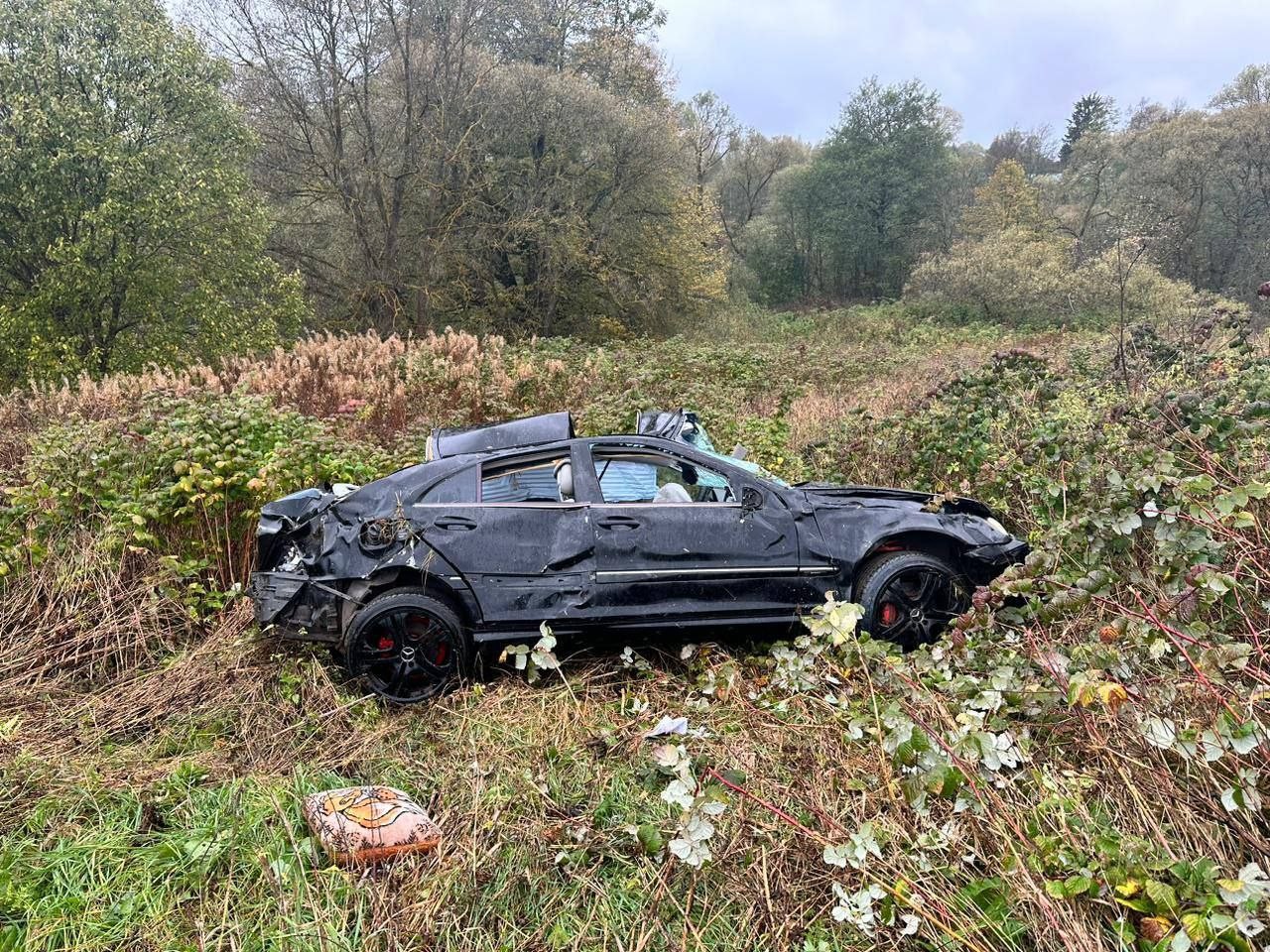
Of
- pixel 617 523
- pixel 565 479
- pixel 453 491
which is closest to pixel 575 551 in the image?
pixel 617 523

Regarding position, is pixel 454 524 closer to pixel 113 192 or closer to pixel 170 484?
pixel 170 484

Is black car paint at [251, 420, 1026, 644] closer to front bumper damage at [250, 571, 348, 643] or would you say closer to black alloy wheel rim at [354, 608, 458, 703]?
front bumper damage at [250, 571, 348, 643]

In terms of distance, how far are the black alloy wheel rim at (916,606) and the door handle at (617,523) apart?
163 cm

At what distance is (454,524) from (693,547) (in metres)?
1.47

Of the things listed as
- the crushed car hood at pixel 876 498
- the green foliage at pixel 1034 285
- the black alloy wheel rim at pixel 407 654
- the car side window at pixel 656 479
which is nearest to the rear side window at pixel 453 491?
the black alloy wheel rim at pixel 407 654

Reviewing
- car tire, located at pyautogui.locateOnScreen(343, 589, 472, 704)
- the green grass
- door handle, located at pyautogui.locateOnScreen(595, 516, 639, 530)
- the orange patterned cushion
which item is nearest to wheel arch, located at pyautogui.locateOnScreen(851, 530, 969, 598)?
the green grass

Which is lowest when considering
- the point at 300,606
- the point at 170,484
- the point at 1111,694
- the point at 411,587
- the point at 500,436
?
the point at 300,606

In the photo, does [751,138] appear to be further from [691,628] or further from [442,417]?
[691,628]

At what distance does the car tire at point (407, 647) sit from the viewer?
468 centimetres

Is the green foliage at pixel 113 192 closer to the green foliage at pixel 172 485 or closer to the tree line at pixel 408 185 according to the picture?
the tree line at pixel 408 185

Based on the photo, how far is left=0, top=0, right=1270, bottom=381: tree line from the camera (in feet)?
47.2

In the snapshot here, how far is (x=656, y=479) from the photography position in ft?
17.0

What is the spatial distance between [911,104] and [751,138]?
12010 millimetres

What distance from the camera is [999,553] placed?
5.17 m
